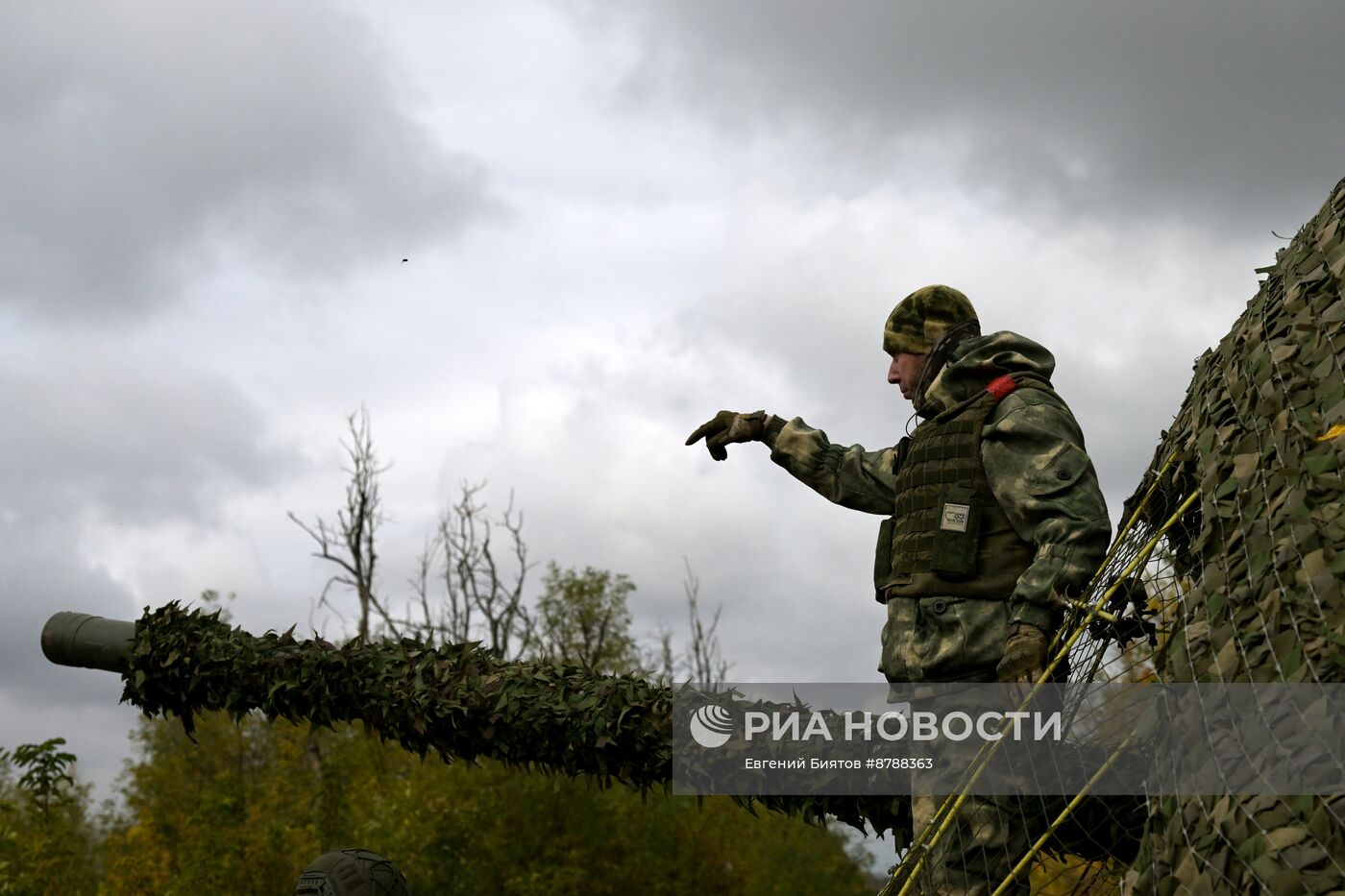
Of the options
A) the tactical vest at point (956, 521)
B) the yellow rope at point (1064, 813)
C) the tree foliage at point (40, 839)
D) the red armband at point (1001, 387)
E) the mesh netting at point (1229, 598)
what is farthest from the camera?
the tree foliage at point (40, 839)

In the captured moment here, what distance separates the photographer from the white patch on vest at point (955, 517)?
4.44 meters

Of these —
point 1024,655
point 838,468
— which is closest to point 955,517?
point 1024,655

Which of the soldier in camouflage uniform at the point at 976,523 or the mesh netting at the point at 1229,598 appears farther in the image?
the soldier in camouflage uniform at the point at 976,523

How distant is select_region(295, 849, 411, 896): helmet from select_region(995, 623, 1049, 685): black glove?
2302 millimetres

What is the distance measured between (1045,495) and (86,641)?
170 inches

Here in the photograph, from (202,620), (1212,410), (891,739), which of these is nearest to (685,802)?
(202,620)

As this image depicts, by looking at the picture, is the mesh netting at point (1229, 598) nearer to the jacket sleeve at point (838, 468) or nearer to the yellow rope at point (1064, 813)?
the yellow rope at point (1064, 813)

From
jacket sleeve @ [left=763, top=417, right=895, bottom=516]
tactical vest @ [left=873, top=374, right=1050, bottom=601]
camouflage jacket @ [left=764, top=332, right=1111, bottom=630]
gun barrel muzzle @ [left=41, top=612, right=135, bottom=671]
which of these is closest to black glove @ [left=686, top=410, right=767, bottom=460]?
jacket sleeve @ [left=763, top=417, right=895, bottom=516]

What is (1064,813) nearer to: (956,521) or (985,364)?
(956,521)

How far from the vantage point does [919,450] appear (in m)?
4.70

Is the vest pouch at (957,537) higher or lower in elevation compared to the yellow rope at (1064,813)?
Result: higher

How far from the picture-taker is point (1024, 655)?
3.93m

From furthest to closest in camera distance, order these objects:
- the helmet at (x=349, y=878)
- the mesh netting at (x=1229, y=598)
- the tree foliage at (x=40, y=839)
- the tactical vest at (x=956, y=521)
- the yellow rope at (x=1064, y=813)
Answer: the tree foliage at (x=40, y=839), the helmet at (x=349, y=878), the tactical vest at (x=956, y=521), the yellow rope at (x=1064, y=813), the mesh netting at (x=1229, y=598)

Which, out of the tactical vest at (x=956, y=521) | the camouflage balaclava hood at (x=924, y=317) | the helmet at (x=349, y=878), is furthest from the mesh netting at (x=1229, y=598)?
the helmet at (x=349, y=878)
